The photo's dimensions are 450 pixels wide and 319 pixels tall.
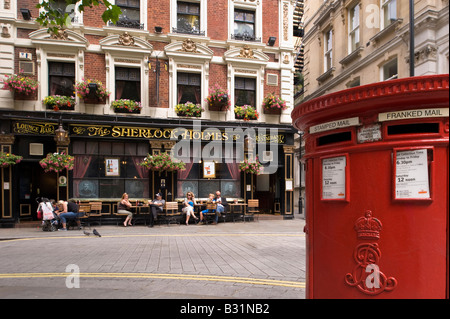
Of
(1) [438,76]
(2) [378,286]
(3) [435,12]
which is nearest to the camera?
(1) [438,76]

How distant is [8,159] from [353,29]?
57.5ft

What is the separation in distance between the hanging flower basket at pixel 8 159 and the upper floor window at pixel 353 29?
56.1ft

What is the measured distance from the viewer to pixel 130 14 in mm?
15602

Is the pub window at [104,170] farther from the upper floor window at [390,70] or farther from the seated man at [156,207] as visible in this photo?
the upper floor window at [390,70]

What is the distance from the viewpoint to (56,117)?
14273 mm

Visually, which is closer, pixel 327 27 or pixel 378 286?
pixel 378 286

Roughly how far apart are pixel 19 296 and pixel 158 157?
10247 millimetres

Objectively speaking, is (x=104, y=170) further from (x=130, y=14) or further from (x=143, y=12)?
(x=143, y=12)

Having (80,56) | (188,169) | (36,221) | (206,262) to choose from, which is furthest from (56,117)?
(206,262)

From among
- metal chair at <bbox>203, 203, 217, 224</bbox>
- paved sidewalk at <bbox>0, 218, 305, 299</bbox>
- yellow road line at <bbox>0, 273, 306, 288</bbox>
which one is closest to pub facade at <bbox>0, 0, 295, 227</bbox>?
metal chair at <bbox>203, 203, 217, 224</bbox>

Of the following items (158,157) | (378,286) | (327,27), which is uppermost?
(327,27)

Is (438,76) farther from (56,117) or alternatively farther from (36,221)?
(36,221)

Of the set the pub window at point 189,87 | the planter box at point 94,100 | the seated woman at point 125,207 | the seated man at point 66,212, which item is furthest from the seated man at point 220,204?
the planter box at point 94,100

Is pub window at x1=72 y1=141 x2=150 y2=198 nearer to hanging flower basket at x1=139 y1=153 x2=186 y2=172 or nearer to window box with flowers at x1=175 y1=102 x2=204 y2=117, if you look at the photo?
hanging flower basket at x1=139 y1=153 x2=186 y2=172
